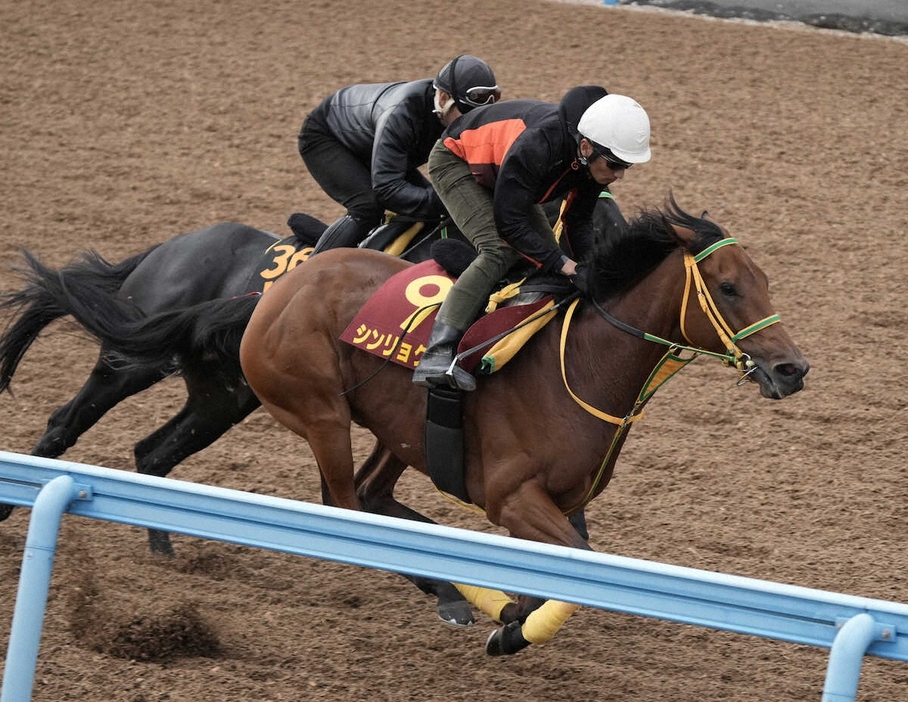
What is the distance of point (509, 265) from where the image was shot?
4668mm

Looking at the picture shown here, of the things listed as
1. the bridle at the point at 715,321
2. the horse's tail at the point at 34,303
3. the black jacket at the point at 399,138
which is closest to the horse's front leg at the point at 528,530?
the bridle at the point at 715,321


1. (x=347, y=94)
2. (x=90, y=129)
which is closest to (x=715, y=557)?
(x=347, y=94)

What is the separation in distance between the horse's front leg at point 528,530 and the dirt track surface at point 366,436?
0.14 meters

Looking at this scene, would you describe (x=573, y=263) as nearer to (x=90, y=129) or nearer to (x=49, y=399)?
(x=49, y=399)

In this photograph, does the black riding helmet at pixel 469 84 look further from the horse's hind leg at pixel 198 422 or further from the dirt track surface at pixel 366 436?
the dirt track surface at pixel 366 436

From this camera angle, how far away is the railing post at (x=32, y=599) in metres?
3.20

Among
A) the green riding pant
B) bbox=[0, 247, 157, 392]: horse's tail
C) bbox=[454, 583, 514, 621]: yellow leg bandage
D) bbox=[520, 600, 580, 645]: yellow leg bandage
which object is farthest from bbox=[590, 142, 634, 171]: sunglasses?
bbox=[0, 247, 157, 392]: horse's tail

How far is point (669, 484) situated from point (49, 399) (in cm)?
340

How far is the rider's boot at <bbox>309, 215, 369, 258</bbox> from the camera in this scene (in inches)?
226

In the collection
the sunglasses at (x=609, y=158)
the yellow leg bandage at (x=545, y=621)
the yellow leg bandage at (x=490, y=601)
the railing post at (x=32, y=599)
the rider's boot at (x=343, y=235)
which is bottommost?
the yellow leg bandage at (x=490, y=601)

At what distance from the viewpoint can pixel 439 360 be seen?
4.55 m

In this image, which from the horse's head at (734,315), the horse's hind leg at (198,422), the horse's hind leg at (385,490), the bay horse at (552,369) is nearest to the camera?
the horse's head at (734,315)

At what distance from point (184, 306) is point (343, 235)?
2.71ft

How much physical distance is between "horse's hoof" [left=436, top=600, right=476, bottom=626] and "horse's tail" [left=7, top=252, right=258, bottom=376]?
56.1 inches
